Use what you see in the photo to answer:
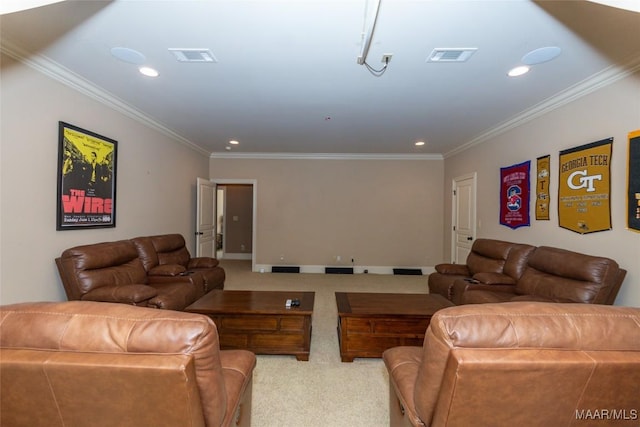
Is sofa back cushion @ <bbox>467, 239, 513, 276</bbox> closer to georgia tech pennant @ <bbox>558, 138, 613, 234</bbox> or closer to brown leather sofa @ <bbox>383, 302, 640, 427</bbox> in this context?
georgia tech pennant @ <bbox>558, 138, 613, 234</bbox>

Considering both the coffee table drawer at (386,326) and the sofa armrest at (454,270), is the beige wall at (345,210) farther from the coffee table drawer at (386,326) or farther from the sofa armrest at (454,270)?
the coffee table drawer at (386,326)

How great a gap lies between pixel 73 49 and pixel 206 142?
3.05m

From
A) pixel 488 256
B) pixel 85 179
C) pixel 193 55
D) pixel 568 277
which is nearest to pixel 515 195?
pixel 488 256

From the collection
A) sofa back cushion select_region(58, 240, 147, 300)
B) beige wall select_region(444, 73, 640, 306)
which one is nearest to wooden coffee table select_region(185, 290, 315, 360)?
sofa back cushion select_region(58, 240, 147, 300)

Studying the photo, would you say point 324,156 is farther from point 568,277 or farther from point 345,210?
point 568,277

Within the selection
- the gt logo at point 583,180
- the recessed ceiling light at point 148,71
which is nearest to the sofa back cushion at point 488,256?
the gt logo at point 583,180

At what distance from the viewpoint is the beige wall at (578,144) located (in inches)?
94.3

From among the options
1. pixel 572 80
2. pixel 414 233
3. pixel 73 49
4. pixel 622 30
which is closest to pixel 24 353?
pixel 73 49

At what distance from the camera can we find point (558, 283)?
262cm

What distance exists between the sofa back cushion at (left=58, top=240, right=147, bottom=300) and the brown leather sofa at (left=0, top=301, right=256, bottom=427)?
2011mm

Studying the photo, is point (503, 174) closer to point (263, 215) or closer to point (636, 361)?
point (636, 361)

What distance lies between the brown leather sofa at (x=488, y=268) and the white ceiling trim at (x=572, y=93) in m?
1.65

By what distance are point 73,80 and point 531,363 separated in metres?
4.08

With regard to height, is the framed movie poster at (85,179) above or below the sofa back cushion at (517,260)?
above
